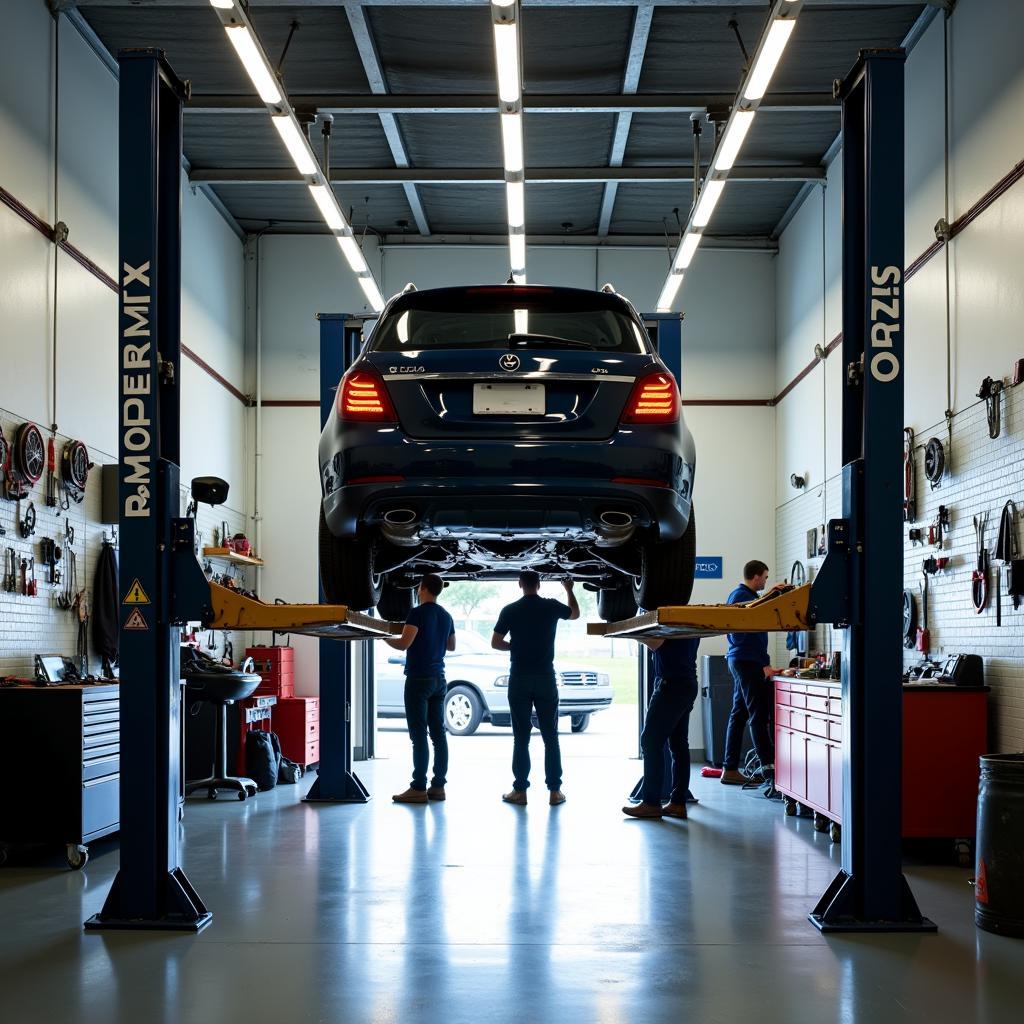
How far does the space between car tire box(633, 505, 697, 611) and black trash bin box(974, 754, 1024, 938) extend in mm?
1533

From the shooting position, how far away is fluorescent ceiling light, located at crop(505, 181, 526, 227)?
9.21 metres

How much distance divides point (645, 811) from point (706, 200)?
15.1 feet

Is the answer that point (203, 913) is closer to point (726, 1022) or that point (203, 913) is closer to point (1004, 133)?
point (726, 1022)

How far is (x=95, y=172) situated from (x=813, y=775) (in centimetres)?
682

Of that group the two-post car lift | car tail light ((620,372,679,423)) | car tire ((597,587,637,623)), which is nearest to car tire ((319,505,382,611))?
the two-post car lift

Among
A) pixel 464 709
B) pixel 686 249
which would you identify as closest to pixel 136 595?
pixel 686 249

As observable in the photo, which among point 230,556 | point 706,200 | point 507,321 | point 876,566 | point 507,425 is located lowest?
point 876,566

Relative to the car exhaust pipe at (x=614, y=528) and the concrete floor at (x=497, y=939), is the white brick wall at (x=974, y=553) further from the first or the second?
the car exhaust pipe at (x=614, y=528)

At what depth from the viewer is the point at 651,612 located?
495 cm

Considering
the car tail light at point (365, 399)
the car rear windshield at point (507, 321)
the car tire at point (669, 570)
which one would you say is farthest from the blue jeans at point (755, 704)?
the car tail light at point (365, 399)

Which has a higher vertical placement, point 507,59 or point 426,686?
point 507,59

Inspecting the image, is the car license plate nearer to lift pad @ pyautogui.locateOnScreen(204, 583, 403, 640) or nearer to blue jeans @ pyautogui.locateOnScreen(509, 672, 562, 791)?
lift pad @ pyautogui.locateOnScreen(204, 583, 403, 640)

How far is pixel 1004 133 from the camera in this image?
732cm

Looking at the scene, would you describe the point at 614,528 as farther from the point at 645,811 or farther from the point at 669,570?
the point at 645,811
